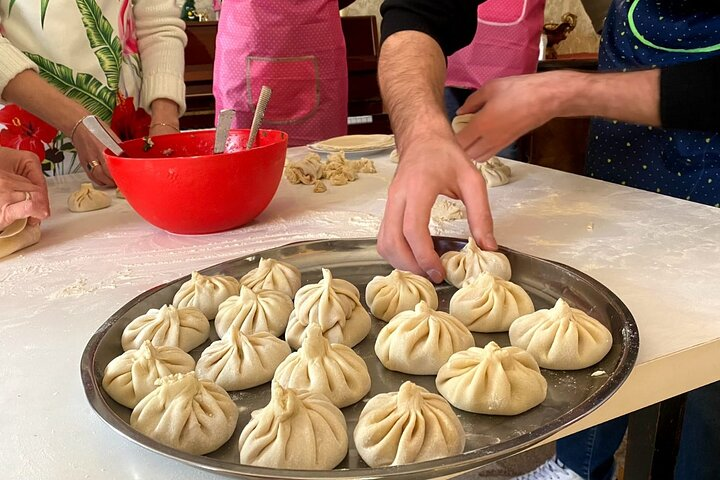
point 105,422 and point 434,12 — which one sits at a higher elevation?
point 434,12

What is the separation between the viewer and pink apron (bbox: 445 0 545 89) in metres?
3.03

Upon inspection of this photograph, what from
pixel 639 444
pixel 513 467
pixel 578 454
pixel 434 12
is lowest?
pixel 513 467

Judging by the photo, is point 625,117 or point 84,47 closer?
point 625,117

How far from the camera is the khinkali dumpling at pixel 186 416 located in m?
0.66

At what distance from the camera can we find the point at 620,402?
752 millimetres

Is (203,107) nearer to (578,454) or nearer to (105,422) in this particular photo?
(578,454)

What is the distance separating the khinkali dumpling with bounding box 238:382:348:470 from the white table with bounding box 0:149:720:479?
0.07m

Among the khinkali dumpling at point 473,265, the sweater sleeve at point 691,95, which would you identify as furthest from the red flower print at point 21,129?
the sweater sleeve at point 691,95

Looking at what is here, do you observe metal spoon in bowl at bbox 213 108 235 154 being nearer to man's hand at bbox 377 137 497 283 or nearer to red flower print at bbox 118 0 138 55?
man's hand at bbox 377 137 497 283

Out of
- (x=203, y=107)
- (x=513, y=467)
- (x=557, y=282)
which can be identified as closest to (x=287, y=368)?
(x=557, y=282)

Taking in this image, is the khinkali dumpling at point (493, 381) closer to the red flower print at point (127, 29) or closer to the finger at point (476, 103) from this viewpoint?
the finger at point (476, 103)

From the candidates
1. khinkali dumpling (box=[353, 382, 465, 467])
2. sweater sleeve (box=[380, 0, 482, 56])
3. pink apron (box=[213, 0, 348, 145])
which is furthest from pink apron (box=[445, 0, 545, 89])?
khinkali dumpling (box=[353, 382, 465, 467])

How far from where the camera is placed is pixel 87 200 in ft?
5.05

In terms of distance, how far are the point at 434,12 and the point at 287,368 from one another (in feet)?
3.95
